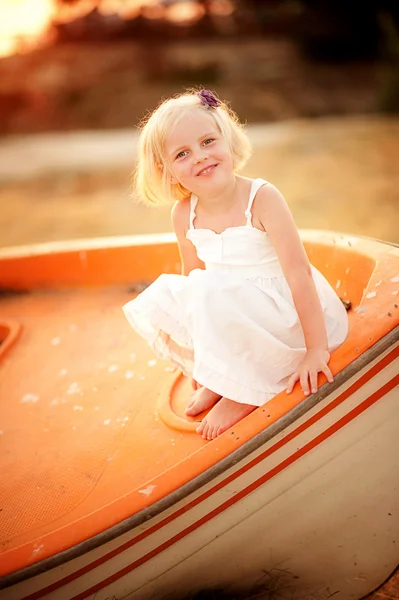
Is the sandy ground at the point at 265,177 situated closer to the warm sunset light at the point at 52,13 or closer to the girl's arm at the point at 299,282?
the girl's arm at the point at 299,282

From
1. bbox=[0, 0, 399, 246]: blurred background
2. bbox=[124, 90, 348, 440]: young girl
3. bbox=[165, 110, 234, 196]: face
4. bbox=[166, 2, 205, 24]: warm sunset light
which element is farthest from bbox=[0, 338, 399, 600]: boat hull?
bbox=[166, 2, 205, 24]: warm sunset light

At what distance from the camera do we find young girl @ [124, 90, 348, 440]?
64.7 inches

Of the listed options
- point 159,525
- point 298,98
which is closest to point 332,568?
point 159,525

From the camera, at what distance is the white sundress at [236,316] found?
1.65m

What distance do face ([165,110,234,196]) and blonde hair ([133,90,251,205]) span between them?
0.02m

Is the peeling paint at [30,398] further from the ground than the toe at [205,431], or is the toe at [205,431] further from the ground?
the toe at [205,431]

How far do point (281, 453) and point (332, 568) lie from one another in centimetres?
42

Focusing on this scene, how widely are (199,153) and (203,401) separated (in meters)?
0.70

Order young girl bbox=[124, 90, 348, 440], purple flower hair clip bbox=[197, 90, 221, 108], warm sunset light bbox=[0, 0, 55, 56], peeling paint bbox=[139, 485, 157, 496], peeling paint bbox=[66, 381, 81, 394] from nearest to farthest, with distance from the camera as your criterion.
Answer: peeling paint bbox=[139, 485, 157, 496] → young girl bbox=[124, 90, 348, 440] → purple flower hair clip bbox=[197, 90, 221, 108] → peeling paint bbox=[66, 381, 81, 394] → warm sunset light bbox=[0, 0, 55, 56]

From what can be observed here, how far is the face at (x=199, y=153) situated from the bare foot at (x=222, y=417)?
0.59 metres

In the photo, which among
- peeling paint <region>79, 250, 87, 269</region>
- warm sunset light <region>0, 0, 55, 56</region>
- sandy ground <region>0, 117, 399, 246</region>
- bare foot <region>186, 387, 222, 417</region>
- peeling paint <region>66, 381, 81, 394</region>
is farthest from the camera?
warm sunset light <region>0, 0, 55, 56</region>

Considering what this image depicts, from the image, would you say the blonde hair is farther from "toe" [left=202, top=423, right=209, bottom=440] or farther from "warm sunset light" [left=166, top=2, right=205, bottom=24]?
"warm sunset light" [left=166, top=2, right=205, bottom=24]

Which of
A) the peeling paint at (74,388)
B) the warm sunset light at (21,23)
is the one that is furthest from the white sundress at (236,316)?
the warm sunset light at (21,23)

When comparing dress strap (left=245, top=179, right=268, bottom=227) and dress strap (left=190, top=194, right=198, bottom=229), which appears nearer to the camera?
dress strap (left=245, top=179, right=268, bottom=227)
